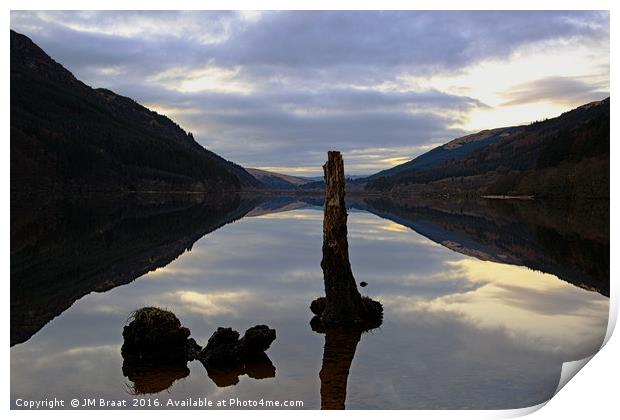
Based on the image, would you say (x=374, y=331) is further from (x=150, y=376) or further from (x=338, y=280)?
(x=150, y=376)

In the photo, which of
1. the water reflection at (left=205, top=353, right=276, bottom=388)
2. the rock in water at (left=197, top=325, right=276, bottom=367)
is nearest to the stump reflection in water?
the rock in water at (left=197, top=325, right=276, bottom=367)

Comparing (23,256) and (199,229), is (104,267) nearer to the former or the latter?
(23,256)

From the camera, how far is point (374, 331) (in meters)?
16.5

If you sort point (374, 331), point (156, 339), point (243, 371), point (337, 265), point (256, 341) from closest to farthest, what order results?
point (243, 371) → point (156, 339) → point (256, 341) → point (374, 331) → point (337, 265)

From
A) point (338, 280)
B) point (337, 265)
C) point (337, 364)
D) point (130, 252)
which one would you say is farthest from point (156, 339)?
point (130, 252)

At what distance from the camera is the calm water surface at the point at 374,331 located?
1170 centimetres

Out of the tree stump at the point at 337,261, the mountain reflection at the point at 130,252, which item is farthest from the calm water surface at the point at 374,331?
the tree stump at the point at 337,261

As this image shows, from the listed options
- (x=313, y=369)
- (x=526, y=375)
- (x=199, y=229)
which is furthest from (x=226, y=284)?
(x=199, y=229)

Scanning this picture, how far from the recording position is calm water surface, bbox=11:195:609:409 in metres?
11.7

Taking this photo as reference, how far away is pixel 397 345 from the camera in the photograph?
15055 millimetres

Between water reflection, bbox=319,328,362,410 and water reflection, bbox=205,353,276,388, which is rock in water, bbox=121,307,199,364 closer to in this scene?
water reflection, bbox=205,353,276,388

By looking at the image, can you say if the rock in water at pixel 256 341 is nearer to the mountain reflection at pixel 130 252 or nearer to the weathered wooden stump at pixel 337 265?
the weathered wooden stump at pixel 337 265

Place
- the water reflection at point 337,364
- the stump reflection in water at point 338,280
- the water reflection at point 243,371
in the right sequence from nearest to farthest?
the water reflection at point 337,364, the water reflection at point 243,371, the stump reflection in water at point 338,280
